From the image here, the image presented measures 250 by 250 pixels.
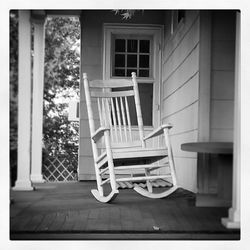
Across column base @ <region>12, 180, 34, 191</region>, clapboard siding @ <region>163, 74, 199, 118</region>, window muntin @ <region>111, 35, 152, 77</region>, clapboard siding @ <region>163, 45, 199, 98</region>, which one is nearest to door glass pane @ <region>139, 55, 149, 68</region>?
window muntin @ <region>111, 35, 152, 77</region>

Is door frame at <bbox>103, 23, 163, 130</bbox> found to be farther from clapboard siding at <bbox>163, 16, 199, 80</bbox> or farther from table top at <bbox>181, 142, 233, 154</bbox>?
table top at <bbox>181, 142, 233, 154</bbox>

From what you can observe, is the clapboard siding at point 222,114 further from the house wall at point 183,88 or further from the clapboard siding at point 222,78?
the house wall at point 183,88

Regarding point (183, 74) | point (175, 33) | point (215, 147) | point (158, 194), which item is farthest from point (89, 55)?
point (215, 147)

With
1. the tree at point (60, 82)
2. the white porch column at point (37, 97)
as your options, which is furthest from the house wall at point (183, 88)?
the white porch column at point (37, 97)

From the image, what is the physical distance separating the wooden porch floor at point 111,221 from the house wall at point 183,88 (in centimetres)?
56

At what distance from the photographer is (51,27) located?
10.6ft

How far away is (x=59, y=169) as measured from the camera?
3.71 meters

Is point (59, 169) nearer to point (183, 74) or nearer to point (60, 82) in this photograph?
point (60, 82)

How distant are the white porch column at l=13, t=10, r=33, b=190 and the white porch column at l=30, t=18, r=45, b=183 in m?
0.42

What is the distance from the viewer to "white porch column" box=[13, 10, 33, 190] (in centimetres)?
188

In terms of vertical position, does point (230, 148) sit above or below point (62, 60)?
below
